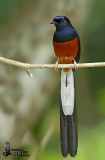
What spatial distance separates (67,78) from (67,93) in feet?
0.32

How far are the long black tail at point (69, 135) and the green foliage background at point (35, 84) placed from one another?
0.89 feet

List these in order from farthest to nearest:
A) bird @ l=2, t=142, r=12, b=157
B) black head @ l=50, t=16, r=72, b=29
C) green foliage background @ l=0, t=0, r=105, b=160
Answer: green foliage background @ l=0, t=0, r=105, b=160 < bird @ l=2, t=142, r=12, b=157 < black head @ l=50, t=16, r=72, b=29

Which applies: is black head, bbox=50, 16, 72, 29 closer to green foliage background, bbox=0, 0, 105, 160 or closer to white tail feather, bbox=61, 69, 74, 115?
white tail feather, bbox=61, 69, 74, 115

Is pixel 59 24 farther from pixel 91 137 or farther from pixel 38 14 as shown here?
pixel 91 137

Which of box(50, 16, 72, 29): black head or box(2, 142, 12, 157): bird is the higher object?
box(50, 16, 72, 29): black head

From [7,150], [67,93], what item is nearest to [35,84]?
[67,93]

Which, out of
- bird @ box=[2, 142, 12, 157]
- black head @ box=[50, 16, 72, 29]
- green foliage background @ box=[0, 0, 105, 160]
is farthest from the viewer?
green foliage background @ box=[0, 0, 105, 160]

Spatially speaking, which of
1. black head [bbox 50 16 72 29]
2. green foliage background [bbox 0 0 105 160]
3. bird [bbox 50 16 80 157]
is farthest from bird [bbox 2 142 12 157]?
black head [bbox 50 16 72 29]

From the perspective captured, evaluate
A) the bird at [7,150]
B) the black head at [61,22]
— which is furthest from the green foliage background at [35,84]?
the black head at [61,22]

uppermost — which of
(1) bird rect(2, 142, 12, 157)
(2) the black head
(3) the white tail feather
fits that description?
(2) the black head

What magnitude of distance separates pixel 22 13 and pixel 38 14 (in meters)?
0.13

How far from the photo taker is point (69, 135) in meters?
2.29

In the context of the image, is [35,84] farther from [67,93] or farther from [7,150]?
[7,150]

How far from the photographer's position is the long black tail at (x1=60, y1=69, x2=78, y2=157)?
222 cm
